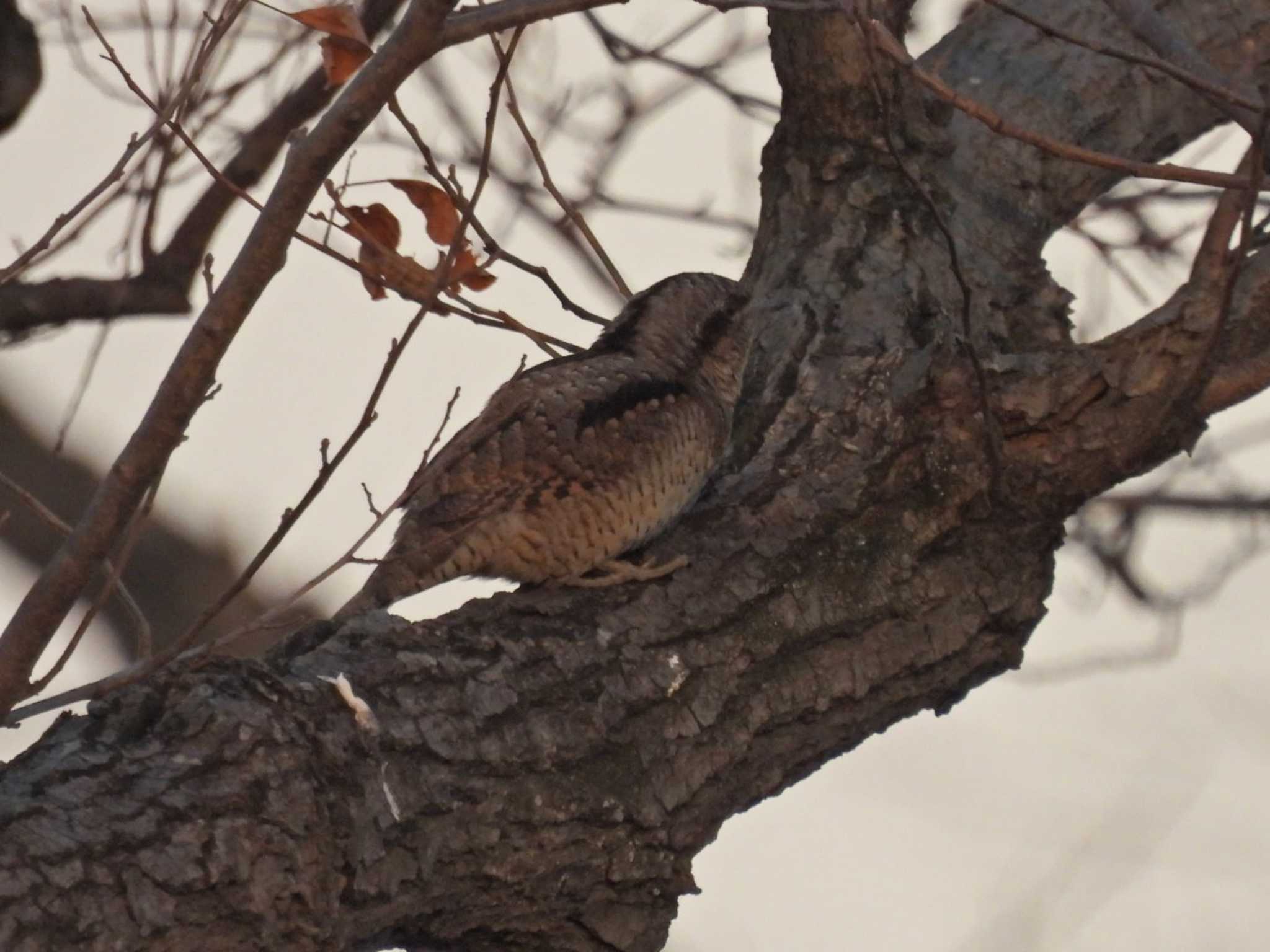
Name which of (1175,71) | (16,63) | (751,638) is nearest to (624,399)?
(751,638)

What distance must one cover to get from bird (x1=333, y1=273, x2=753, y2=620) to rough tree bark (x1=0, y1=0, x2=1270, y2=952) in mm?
86

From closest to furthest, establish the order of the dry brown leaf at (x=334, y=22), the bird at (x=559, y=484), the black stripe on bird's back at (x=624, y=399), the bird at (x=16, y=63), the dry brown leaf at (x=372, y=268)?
1. the dry brown leaf at (x=334, y=22)
2. the bird at (x=559, y=484)
3. the black stripe on bird's back at (x=624, y=399)
4. the dry brown leaf at (x=372, y=268)
5. the bird at (x=16, y=63)

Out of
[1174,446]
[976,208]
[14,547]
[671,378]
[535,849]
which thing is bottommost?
[535,849]

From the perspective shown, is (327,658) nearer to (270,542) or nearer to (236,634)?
(236,634)

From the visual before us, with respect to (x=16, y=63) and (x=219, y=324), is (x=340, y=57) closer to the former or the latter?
(x=219, y=324)

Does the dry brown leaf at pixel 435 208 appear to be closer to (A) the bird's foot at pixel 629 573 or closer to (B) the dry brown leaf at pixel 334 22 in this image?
(B) the dry brown leaf at pixel 334 22

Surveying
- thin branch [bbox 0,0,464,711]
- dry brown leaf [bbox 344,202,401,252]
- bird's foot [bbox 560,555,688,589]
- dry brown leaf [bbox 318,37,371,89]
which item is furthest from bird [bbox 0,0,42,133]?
thin branch [bbox 0,0,464,711]

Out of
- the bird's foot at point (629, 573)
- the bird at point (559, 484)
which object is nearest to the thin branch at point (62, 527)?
the bird at point (559, 484)

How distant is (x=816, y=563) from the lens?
2.96m

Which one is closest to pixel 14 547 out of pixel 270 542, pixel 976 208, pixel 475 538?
pixel 475 538

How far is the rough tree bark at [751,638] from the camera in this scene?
2201 millimetres

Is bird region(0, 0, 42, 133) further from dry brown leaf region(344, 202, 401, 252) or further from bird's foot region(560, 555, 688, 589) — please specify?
bird's foot region(560, 555, 688, 589)

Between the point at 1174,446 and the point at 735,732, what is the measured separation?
3.07 feet

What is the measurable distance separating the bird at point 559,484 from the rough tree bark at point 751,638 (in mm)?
86
